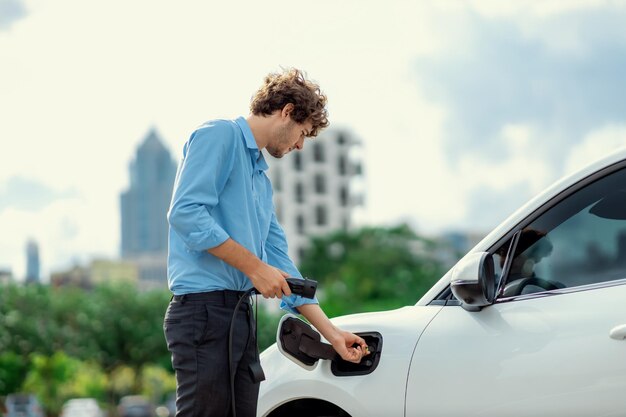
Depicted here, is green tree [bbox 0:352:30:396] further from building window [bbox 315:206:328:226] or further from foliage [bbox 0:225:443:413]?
building window [bbox 315:206:328:226]

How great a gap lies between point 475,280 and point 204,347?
0.94 m

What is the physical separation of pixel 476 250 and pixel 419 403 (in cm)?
58

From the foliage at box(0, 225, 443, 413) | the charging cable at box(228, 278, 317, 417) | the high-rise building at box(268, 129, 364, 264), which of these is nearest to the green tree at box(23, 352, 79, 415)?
the foliage at box(0, 225, 443, 413)

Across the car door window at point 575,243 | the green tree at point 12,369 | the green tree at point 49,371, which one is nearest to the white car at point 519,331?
the car door window at point 575,243

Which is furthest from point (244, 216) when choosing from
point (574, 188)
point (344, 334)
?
point (574, 188)

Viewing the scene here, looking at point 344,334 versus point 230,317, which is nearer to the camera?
point 230,317

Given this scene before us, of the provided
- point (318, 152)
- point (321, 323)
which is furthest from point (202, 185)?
point (318, 152)

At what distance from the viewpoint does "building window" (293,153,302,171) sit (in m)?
91.9

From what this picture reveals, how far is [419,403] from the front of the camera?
376cm

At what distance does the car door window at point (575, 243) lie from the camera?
3596 mm

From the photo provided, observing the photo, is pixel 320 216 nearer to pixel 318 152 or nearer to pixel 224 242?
pixel 318 152

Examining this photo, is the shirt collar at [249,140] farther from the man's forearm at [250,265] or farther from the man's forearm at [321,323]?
the man's forearm at [321,323]

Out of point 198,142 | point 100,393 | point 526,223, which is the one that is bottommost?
point 100,393

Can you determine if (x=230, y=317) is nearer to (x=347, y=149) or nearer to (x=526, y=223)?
(x=526, y=223)
